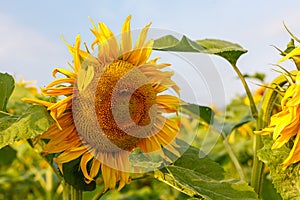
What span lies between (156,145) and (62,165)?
0.17 m

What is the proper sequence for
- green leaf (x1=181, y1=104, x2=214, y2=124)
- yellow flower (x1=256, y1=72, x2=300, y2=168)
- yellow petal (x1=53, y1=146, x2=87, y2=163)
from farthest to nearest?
green leaf (x1=181, y1=104, x2=214, y2=124)
yellow petal (x1=53, y1=146, x2=87, y2=163)
yellow flower (x1=256, y1=72, x2=300, y2=168)

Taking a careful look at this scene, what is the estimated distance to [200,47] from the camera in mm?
1018

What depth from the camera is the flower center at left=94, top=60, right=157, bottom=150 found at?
2.97ft

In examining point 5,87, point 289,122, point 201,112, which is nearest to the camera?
point 289,122

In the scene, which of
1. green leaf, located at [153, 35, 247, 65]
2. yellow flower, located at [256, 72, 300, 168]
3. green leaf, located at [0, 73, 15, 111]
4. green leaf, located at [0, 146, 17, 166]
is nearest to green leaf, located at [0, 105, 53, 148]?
green leaf, located at [0, 73, 15, 111]

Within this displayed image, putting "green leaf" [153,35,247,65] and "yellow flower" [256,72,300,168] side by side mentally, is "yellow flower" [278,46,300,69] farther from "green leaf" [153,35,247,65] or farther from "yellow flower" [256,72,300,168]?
"green leaf" [153,35,247,65]

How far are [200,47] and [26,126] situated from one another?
0.37 metres

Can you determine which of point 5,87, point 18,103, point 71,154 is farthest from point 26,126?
point 18,103

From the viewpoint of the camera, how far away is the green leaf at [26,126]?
81cm

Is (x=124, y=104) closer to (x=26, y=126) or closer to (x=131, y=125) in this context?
(x=131, y=125)

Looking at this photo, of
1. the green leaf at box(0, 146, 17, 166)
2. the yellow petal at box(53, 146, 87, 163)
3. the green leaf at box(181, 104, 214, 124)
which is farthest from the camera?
the green leaf at box(0, 146, 17, 166)

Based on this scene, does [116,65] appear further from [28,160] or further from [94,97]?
[28,160]

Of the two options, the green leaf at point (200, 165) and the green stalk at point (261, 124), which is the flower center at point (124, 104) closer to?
the green leaf at point (200, 165)

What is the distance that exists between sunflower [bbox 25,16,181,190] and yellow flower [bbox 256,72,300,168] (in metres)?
0.20
